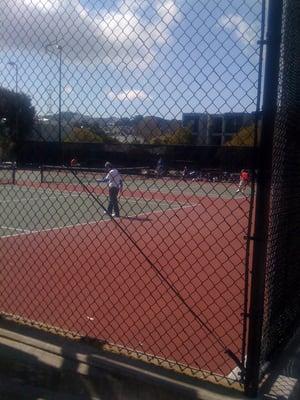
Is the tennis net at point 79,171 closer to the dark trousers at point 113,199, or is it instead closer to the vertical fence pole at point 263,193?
the vertical fence pole at point 263,193

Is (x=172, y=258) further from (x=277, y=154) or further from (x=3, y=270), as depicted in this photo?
(x=277, y=154)

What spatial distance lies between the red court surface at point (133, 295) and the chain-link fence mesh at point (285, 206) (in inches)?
17.2

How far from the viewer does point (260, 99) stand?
7.83ft

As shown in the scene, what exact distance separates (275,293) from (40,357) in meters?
1.57

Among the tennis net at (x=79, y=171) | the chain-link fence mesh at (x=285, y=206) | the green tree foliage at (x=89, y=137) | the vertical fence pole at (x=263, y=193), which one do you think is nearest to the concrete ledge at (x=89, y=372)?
the vertical fence pole at (x=263, y=193)

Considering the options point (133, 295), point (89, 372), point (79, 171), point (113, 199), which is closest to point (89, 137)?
point (79, 171)

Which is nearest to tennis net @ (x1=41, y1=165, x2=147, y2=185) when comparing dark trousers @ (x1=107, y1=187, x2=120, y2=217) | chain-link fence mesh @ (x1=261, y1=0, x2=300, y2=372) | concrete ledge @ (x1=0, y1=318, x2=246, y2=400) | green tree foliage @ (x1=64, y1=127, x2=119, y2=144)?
green tree foliage @ (x1=64, y1=127, x2=119, y2=144)

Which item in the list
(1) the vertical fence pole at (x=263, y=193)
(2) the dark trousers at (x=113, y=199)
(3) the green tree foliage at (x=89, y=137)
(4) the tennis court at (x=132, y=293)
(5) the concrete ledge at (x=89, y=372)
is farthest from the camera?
(2) the dark trousers at (x=113, y=199)

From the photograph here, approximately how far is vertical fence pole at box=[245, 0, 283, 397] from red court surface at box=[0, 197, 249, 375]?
1.14ft

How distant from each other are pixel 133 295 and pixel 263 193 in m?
4.07

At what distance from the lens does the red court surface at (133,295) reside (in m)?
4.54

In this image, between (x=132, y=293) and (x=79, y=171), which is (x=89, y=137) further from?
(x=132, y=293)

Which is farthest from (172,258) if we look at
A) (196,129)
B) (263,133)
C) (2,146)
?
(263,133)

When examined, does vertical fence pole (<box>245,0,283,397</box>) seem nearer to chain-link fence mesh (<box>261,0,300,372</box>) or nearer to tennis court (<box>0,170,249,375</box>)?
chain-link fence mesh (<box>261,0,300,372</box>)
